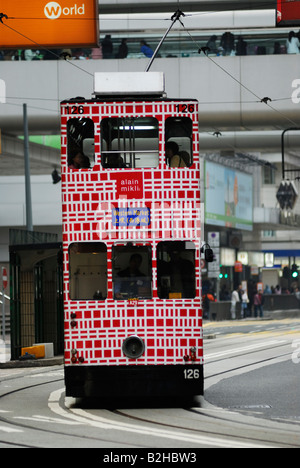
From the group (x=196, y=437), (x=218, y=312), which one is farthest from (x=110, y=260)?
(x=218, y=312)

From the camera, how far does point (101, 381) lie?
15242 millimetres

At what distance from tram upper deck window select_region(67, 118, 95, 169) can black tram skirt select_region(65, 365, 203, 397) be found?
9.03 feet

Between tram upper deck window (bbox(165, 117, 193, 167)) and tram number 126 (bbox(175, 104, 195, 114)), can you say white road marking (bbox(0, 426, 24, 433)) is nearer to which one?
tram upper deck window (bbox(165, 117, 193, 167))

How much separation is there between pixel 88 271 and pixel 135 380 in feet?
5.25

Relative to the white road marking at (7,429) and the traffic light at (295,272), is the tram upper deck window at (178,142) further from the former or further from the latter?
the traffic light at (295,272)

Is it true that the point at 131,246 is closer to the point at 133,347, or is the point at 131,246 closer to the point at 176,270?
the point at 176,270

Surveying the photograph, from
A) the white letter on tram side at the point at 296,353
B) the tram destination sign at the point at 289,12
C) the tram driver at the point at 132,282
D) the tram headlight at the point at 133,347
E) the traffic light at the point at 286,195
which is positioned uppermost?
the traffic light at the point at 286,195

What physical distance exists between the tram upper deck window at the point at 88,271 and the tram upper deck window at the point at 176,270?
75 centimetres

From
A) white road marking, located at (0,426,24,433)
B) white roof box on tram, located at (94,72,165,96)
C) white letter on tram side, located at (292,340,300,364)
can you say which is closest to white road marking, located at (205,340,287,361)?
white letter on tram side, located at (292,340,300,364)

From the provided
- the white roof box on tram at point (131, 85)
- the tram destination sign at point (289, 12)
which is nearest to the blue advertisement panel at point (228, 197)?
the tram destination sign at point (289, 12)

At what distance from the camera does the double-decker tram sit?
1527cm

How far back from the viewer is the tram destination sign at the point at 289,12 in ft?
69.6

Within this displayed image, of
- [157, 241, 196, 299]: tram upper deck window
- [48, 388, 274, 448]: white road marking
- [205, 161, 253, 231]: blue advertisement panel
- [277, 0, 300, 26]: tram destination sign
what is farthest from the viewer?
[205, 161, 253, 231]: blue advertisement panel

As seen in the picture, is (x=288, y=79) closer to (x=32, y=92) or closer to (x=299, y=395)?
(x=32, y=92)
